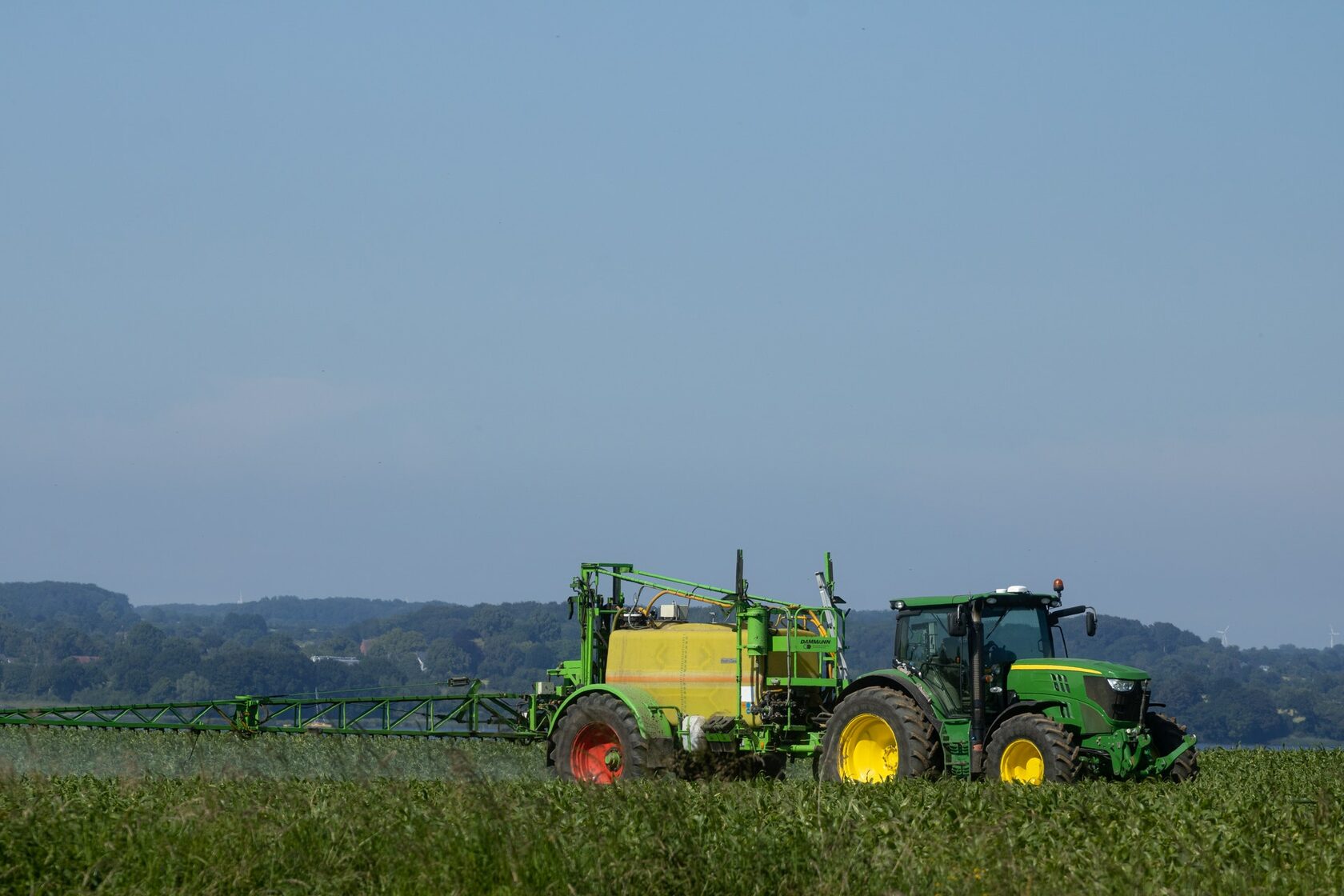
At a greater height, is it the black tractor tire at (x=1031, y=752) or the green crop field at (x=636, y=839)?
the black tractor tire at (x=1031, y=752)

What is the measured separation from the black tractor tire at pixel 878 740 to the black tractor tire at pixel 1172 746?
2442 millimetres

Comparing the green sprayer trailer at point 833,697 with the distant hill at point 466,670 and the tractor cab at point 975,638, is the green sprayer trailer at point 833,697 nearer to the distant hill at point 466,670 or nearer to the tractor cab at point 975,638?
the tractor cab at point 975,638

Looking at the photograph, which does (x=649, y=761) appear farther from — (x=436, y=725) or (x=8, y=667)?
(x=8, y=667)

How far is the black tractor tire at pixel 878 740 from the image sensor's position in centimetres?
1580

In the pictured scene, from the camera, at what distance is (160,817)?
411 inches

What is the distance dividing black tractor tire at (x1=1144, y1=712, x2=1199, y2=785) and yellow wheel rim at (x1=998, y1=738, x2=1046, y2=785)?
1.58 m

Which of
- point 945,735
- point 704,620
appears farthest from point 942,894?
point 704,620

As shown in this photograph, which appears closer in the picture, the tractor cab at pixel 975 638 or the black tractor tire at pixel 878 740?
the black tractor tire at pixel 878 740

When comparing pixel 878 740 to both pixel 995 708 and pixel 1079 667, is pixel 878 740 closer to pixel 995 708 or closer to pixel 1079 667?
pixel 995 708

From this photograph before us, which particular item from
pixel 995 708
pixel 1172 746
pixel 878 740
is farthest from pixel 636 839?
pixel 1172 746

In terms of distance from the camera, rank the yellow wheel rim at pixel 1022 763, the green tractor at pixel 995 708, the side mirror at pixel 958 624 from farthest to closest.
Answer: the side mirror at pixel 958 624 < the green tractor at pixel 995 708 < the yellow wheel rim at pixel 1022 763

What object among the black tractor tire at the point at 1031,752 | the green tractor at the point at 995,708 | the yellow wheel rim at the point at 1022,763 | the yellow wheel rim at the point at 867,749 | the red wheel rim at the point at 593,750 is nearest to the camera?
the black tractor tire at the point at 1031,752

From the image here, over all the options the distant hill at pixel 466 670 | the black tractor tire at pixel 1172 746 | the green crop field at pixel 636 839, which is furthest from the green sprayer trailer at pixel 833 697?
the distant hill at pixel 466 670

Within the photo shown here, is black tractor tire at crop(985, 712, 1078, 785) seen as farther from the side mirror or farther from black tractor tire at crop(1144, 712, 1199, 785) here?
black tractor tire at crop(1144, 712, 1199, 785)
